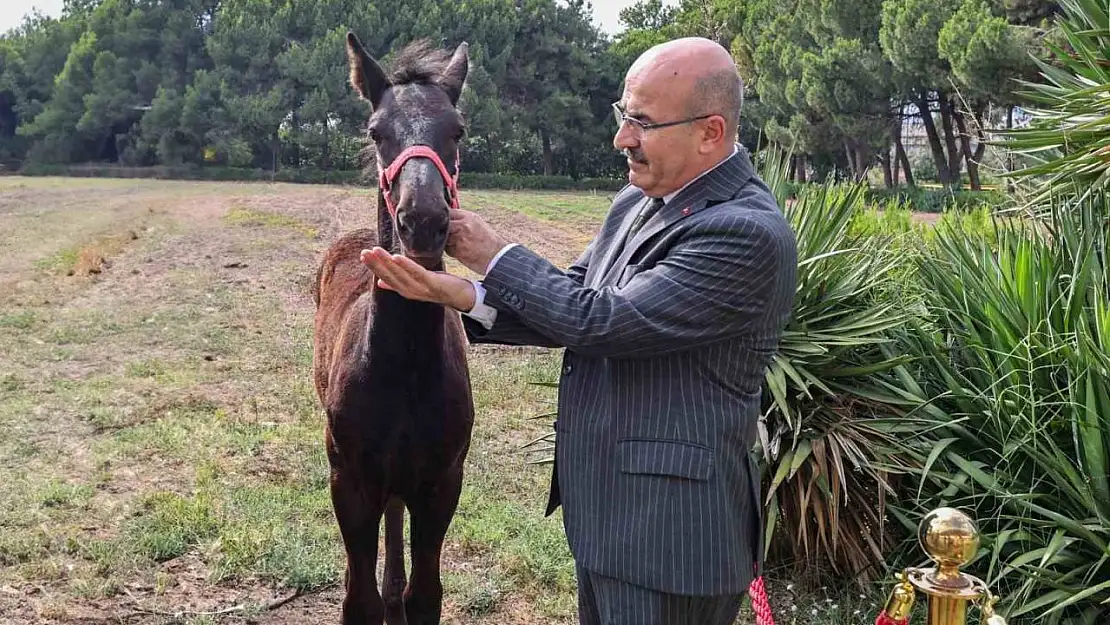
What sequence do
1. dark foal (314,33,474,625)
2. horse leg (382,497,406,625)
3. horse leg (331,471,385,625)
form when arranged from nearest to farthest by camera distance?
dark foal (314,33,474,625) → horse leg (331,471,385,625) → horse leg (382,497,406,625)

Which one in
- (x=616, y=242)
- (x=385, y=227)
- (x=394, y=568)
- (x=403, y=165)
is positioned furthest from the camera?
(x=394, y=568)

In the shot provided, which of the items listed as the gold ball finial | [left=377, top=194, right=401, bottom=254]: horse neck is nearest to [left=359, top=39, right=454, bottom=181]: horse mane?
[left=377, top=194, right=401, bottom=254]: horse neck

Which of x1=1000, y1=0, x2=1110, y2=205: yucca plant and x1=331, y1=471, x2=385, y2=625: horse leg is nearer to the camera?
x1=331, y1=471, x2=385, y2=625: horse leg

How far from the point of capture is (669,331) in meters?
2.00

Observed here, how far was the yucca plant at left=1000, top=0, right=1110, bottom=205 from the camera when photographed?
5.07 metres

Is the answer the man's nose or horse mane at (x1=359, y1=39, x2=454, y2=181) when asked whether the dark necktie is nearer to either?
the man's nose

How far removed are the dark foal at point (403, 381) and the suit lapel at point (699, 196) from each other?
2.22ft

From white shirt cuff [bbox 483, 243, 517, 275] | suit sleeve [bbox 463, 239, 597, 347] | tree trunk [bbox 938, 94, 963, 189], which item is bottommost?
suit sleeve [bbox 463, 239, 597, 347]

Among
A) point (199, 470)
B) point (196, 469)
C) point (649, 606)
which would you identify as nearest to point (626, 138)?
point (649, 606)

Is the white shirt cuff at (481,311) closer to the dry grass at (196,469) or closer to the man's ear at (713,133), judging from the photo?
the man's ear at (713,133)

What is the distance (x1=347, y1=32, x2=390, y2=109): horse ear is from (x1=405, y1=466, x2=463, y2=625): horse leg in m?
1.55

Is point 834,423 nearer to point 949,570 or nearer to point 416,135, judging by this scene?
point 416,135

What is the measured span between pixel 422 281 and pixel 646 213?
0.66 meters

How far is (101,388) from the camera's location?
834cm
